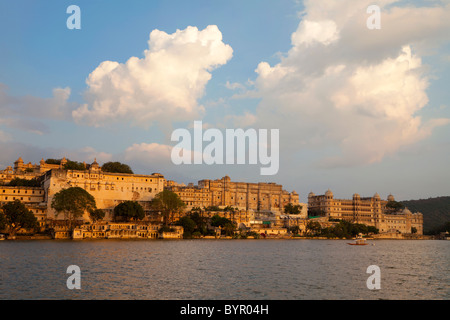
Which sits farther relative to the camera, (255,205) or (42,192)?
(255,205)

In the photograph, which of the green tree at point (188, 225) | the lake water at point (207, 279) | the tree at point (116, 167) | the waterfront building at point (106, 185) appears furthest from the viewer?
the tree at point (116, 167)

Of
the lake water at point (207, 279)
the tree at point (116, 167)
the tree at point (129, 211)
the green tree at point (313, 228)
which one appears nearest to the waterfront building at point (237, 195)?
the tree at point (116, 167)

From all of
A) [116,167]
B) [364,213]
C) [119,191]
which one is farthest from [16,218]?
[364,213]

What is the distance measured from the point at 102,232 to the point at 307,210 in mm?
86075

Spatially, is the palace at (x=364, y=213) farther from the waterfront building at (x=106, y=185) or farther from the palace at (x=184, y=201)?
the waterfront building at (x=106, y=185)

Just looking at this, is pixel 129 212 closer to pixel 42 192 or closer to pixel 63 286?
pixel 42 192

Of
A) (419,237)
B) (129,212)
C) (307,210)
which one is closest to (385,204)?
(419,237)

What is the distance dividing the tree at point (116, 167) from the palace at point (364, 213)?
68.4m

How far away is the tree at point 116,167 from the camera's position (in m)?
119

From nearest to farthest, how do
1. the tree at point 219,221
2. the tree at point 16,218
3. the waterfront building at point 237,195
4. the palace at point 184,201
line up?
the tree at point 16,218
the palace at point 184,201
the tree at point 219,221
the waterfront building at point 237,195

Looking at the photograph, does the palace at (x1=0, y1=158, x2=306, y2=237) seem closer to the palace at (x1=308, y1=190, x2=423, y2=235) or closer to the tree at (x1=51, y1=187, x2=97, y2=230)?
the tree at (x1=51, y1=187, x2=97, y2=230)

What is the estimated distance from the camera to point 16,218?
3036 inches

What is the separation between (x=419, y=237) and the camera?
148375 millimetres

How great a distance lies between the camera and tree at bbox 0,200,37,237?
76.7m
